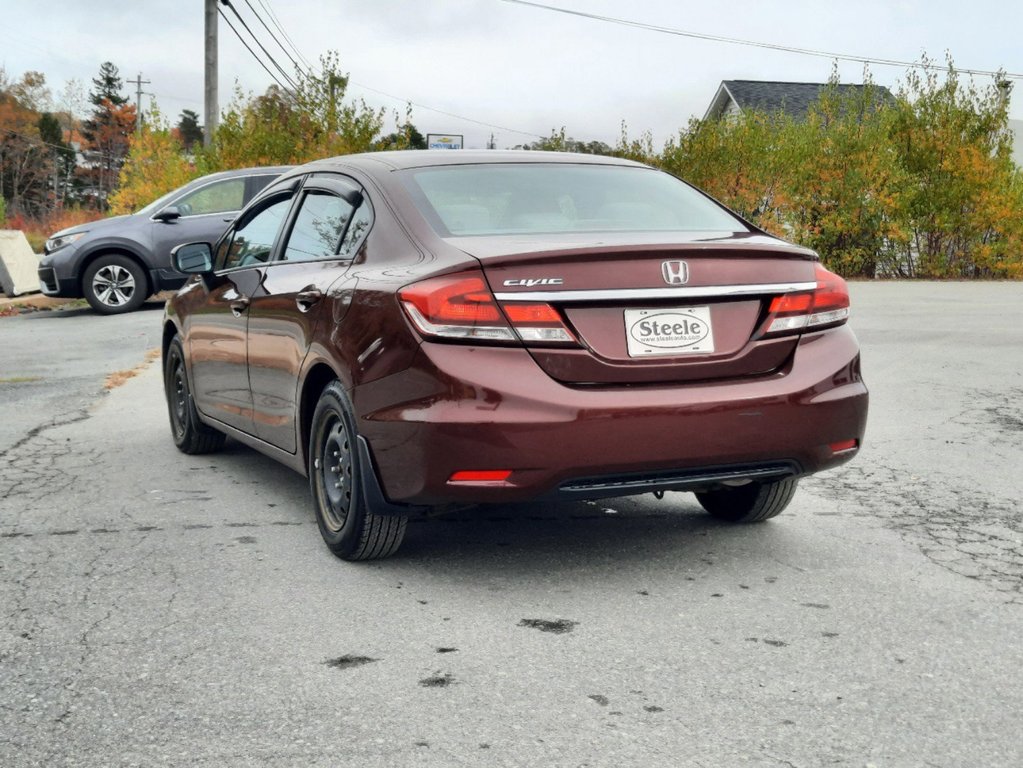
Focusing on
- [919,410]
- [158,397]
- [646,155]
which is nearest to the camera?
[919,410]

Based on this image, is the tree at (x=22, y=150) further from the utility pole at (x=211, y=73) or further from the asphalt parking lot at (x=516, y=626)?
the asphalt parking lot at (x=516, y=626)

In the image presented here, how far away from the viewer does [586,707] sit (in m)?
3.35

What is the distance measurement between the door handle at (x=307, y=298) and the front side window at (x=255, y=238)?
0.88 metres

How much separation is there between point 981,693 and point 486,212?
2.49 metres

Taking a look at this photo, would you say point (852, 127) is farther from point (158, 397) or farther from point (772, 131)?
point (158, 397)

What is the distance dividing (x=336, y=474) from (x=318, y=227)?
1.18 metres

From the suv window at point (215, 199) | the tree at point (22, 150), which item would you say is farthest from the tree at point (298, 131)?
the tree at point (22, 150)

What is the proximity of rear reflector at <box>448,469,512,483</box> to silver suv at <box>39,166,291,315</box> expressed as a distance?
1324 centimetres

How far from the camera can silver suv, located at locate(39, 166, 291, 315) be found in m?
17.0

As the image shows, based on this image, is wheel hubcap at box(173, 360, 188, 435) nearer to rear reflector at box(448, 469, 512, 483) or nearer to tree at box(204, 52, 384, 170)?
rear reflector at box(448, 469, 512, 483)

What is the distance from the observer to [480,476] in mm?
4258

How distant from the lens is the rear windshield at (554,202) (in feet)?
15.8

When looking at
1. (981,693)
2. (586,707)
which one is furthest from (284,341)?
(981,693)

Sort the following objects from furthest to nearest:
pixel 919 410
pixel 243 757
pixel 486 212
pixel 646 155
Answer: pixel 646 155 → pixel 919 410 → pixel 486 212 → pixel 243 757
